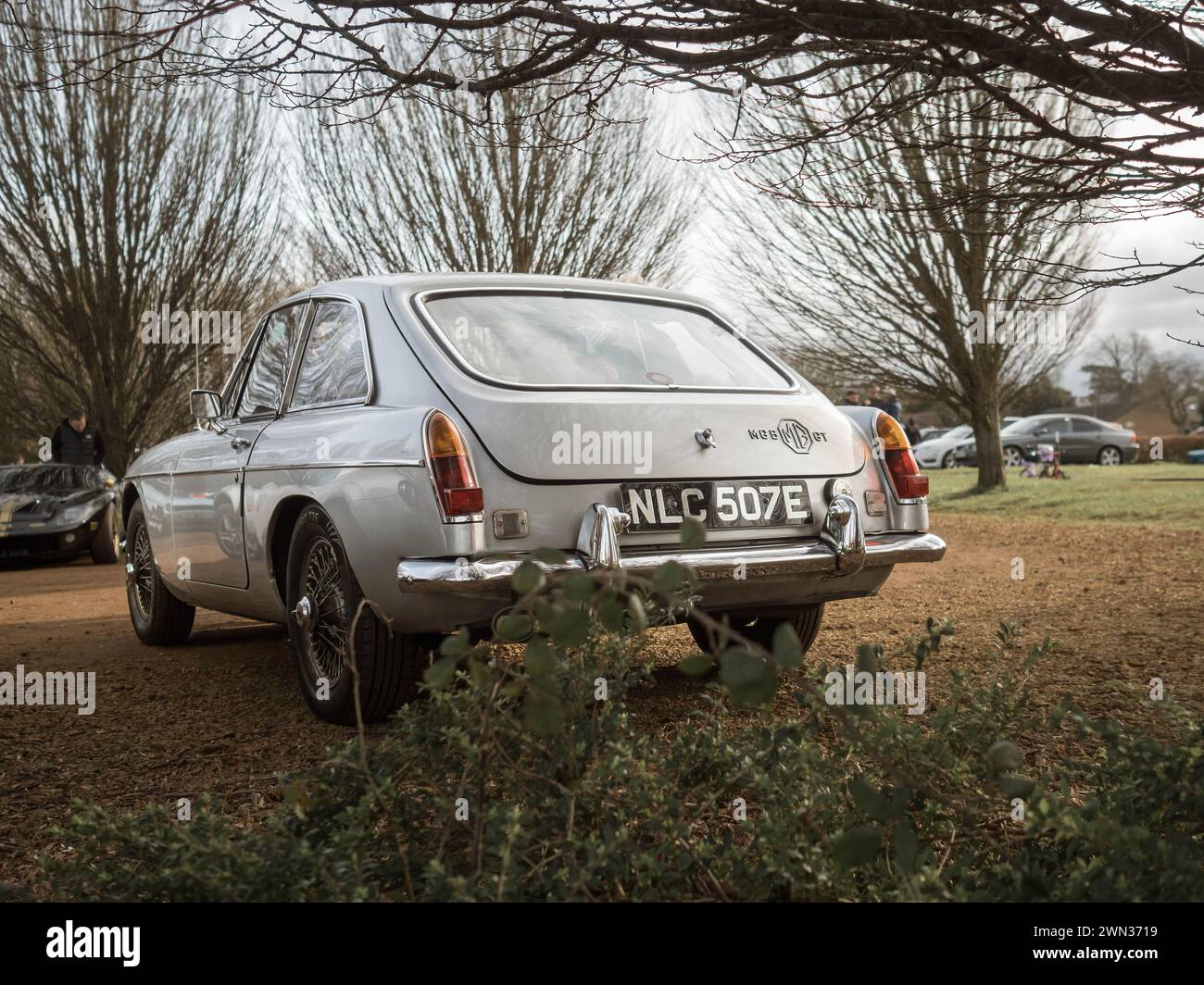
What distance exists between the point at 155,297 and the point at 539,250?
270 inches

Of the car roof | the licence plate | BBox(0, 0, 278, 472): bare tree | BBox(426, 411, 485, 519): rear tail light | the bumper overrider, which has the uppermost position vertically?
BBox(0, 0, 278, 472): bare tree

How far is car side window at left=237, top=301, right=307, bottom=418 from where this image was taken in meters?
5.26

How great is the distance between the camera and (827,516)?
14.4ft

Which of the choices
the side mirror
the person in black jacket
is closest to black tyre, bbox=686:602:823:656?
the side mirror

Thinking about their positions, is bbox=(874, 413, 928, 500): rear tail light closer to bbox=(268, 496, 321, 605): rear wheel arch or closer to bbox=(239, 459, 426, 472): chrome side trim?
bbox=(239, 459, 426, 472): chrome side trim

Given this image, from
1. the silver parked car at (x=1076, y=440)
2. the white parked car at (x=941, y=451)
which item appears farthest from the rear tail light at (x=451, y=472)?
the white parked car at (x=941, y=451)

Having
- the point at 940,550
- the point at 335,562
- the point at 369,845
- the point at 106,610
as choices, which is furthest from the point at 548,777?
the point at 106,610

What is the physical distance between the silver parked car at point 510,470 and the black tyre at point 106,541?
9.24 metres

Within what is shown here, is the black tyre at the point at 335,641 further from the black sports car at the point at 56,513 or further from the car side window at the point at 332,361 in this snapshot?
the black sports car at the point at 56,513

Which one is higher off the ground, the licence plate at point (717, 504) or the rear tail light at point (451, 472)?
the rear tail light at point (451, 472)

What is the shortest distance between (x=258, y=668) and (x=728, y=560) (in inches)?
111

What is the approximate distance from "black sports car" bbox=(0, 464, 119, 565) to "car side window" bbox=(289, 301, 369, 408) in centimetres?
961

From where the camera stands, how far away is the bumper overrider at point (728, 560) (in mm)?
3695

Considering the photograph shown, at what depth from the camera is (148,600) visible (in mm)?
6668
